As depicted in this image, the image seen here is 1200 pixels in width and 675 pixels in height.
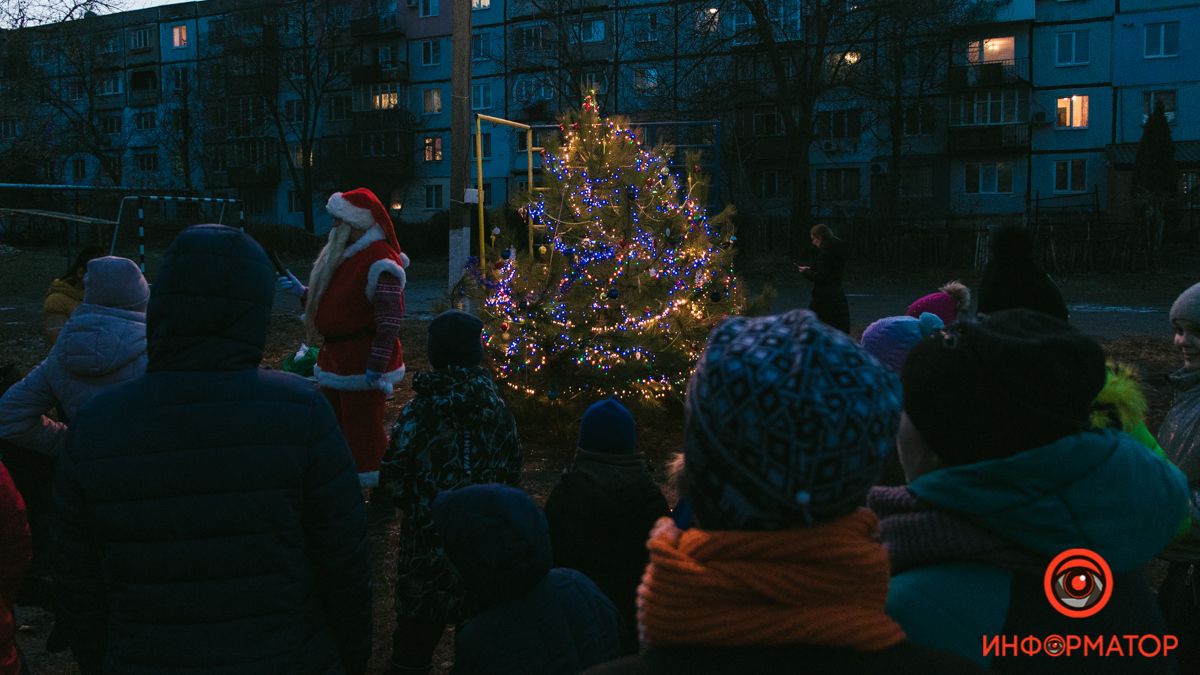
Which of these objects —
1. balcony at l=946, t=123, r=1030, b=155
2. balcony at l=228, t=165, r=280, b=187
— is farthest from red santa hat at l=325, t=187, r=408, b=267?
balcony at l=228, t=165, r=280, b=187

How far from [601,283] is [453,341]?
4.68 meters

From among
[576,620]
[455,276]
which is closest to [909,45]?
[455,276]

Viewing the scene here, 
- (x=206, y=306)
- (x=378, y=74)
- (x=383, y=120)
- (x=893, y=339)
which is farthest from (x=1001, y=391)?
(x=378, y=74)

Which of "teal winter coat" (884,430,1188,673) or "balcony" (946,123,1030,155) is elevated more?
"balcony" (946,123,1030,155)

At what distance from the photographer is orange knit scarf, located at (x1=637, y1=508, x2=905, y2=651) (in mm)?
1218

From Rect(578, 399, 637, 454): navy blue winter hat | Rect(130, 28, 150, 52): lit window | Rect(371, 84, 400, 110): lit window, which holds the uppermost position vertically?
Rect(130, 28, 150, 52): lit window

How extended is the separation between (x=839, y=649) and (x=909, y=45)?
40.3 m

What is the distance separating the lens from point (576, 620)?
2510mm

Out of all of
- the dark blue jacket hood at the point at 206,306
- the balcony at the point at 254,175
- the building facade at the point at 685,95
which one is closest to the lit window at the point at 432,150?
the building facade at the point at 685,95

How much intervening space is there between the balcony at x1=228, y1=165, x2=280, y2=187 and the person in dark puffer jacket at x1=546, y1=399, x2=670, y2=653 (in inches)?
2317

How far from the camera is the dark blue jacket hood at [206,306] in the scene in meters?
2.27

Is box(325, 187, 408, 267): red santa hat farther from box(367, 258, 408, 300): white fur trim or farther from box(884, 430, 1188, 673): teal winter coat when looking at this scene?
box(884, 430, 1188, 673): teal winter coat

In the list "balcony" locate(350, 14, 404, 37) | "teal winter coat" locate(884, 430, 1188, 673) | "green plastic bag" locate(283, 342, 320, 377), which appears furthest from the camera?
"balcony" locate(350, 14, 404, 37)

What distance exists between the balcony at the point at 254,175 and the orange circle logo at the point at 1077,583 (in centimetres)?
6078
